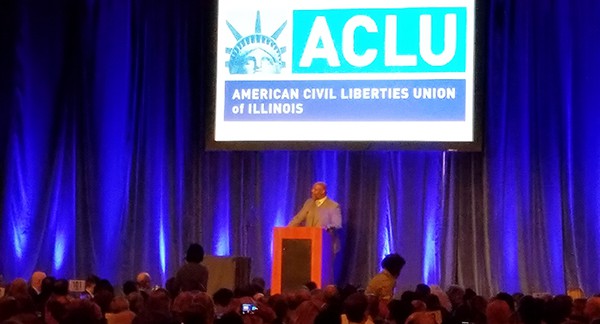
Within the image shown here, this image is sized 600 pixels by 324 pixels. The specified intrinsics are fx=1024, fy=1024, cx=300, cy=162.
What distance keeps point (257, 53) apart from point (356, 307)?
20.5 feet

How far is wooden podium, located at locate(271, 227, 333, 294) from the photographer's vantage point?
9430 mm

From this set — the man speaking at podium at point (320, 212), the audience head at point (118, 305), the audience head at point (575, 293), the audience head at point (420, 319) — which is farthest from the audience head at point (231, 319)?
the audience head at point (575, 293)

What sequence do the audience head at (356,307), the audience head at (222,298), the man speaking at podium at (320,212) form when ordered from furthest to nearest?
the man speaking at podium at (320,212) → the audience head at (222,298) → the audience head at (356,307)

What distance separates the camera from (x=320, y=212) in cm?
1033

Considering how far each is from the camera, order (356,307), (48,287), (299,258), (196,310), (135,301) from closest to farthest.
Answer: (196,310) < (356,307) < (135,301) < (48,287) < (299,258)

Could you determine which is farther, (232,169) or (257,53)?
(232,169)

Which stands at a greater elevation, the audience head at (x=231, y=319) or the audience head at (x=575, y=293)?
the audience head at (x=231, y=319)

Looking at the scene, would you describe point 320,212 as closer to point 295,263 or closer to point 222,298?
point 295,263

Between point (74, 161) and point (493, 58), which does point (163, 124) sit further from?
point (493, 58)

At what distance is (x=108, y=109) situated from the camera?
38.7 feet

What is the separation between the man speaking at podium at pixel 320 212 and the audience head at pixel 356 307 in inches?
199

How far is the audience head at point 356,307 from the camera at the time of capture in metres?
5.05

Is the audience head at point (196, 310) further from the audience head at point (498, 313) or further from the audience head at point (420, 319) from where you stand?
A: the audience head at point (498, 313)

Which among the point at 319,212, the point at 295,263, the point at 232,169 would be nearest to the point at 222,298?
the point at 295,263
